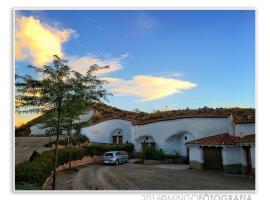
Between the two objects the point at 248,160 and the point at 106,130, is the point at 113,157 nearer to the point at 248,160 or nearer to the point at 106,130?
the point at 106,130

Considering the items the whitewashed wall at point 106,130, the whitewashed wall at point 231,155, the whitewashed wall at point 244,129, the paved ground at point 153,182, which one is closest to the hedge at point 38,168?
the paved ground at point 153,182

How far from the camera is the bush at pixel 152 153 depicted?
63.3 feet

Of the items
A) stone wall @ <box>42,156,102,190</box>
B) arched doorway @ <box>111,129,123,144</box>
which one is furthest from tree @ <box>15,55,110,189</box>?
arched doorway @ <box>111,129,123,144</box>

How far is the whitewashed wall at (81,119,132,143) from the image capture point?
72.7 ft

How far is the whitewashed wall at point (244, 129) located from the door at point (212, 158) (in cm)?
124

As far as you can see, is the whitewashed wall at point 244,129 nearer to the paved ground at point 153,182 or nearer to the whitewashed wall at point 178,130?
the whitewashed wall at point 178,130

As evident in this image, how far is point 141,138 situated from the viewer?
22219mm

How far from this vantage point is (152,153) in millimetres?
19656

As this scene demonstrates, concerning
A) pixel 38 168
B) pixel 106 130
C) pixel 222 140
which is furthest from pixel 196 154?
pixel 38 168

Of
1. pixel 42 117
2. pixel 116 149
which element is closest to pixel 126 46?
pixel 42 117

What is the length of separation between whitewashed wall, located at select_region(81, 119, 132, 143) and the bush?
254 centimetres

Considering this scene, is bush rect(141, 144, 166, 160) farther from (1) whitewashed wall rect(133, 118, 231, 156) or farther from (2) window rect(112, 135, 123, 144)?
(2) window rect(112, 135, 123, 144)

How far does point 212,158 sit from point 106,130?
28.4ft

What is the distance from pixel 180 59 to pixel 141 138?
35.5 feet
